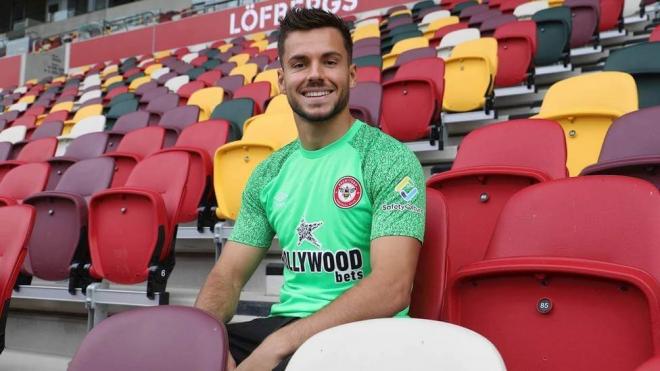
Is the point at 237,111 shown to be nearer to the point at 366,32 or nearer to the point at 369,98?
the point at 369,98

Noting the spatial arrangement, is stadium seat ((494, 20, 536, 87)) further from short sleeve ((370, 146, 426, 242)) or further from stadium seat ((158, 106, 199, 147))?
short sleeve ((370, 146, 426, 242))

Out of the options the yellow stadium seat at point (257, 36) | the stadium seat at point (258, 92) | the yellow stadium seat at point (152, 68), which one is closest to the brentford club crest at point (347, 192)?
the stadium seat at point (258, 92)

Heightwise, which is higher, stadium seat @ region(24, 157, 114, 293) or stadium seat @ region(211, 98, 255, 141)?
stadium seat @ region(211, 98, 255, 141)

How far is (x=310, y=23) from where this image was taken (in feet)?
3.99

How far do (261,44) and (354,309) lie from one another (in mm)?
6840

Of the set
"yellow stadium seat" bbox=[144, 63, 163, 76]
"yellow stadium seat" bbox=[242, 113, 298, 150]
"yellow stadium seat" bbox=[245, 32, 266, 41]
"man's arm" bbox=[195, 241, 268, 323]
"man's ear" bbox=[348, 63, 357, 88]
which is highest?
"yellow stadium seat" bbox=[245, 32, 266, 41]

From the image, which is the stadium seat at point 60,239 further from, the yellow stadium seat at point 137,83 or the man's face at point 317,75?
the yellow stadium seat at point 137,83

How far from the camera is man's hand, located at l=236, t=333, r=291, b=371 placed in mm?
941

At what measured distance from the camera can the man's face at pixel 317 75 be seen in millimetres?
1204

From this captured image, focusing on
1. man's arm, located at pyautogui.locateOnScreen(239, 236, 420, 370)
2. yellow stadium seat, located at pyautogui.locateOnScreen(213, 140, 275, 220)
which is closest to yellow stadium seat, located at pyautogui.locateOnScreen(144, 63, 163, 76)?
yellow stadium seat, located at pyautogui.locateOnScreen(213, 140, 275, 220)

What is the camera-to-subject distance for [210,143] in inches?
108

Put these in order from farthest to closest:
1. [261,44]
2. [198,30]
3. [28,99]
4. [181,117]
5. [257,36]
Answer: [198,30] → [257,36] → [28,99] → [261,44] → [181,117]

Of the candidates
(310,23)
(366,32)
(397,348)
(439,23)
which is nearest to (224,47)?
(366,32)

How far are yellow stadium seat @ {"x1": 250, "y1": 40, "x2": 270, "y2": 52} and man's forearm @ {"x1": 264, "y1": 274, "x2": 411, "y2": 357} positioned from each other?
6.30 metres
